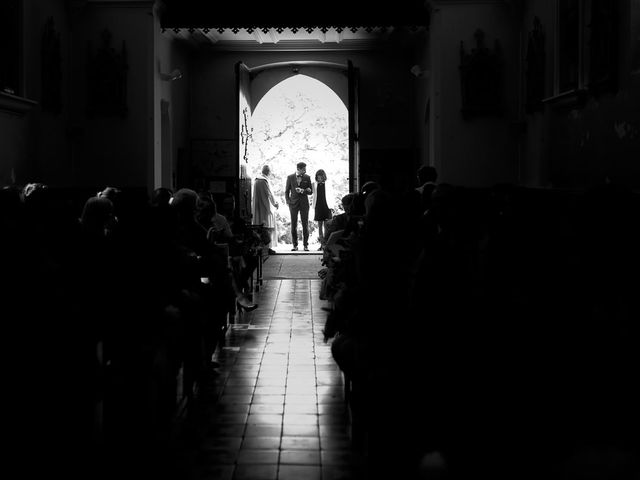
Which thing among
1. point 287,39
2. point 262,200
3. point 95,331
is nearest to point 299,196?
point 262,200

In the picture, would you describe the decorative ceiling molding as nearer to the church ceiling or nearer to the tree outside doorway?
the tree outside doorway

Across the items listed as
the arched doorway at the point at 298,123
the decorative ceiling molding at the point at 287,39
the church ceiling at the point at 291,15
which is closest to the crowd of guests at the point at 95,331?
the church ceiling at the point at 291,15

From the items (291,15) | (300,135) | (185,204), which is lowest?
(185,204)

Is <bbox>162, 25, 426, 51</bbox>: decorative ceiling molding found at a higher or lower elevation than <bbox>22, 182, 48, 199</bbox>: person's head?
higher

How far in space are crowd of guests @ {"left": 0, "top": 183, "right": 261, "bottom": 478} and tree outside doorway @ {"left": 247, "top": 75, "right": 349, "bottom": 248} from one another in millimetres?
13607

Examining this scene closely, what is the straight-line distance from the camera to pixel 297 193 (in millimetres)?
17781

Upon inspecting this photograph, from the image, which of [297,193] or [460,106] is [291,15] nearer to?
[460,106]

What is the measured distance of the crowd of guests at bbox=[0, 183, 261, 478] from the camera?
3197 mm

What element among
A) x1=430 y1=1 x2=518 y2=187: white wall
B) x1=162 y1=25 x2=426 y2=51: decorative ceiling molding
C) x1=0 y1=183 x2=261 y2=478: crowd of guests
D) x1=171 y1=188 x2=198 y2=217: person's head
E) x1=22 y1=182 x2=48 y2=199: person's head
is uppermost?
x1=162 y1=25 x2=426 y2=51: decorative ceiling molding

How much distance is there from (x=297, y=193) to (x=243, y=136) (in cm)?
224

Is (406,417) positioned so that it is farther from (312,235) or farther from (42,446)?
(312,235)

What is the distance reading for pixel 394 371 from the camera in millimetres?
3662

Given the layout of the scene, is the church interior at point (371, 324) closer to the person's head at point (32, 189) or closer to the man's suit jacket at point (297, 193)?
the person's head at point (32, 189)

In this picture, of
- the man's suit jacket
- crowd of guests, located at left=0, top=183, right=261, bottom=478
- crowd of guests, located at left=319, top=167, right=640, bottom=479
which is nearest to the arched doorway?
the man's suit jacket
